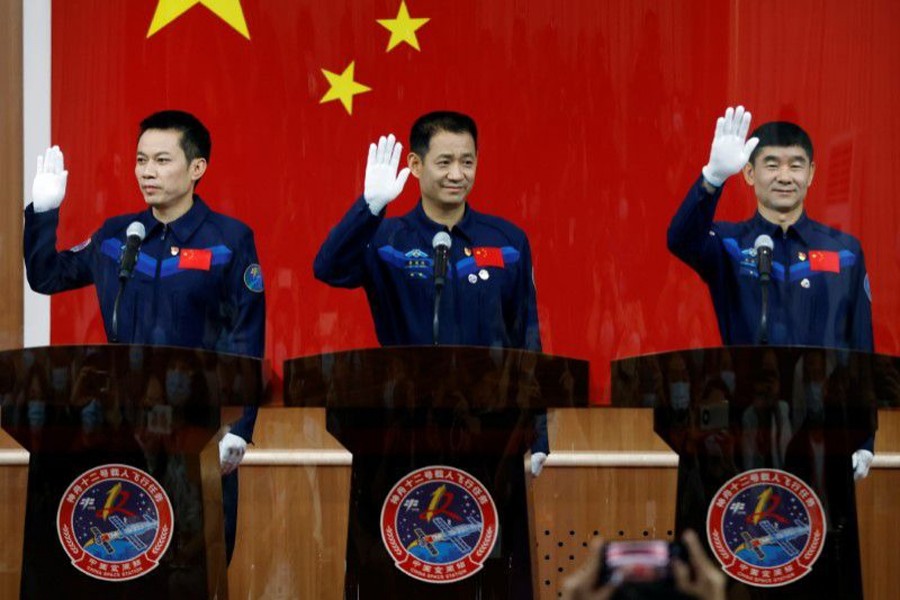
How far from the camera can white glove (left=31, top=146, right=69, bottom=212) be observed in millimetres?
3141

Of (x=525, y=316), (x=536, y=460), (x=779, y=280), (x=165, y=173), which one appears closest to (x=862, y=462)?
(x=779, y=280)

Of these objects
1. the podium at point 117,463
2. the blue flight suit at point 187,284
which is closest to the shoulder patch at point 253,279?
the blue flight suit at point 187,284

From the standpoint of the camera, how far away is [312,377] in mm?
2080

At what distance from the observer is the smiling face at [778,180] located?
3186 mm

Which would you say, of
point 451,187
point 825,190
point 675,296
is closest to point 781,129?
point 825,190

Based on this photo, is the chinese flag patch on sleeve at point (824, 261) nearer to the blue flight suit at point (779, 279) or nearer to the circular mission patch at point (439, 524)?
the blue flight suit at point (779, 279)

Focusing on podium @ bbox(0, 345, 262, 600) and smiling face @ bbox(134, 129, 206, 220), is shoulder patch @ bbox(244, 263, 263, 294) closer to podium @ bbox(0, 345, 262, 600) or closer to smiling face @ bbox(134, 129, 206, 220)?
smiling face @ bbox(134, 129, 206, 220)

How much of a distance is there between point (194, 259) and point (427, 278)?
52cm

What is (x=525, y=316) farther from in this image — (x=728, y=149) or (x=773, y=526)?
(x=773, y=526)

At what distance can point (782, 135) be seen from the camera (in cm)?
335

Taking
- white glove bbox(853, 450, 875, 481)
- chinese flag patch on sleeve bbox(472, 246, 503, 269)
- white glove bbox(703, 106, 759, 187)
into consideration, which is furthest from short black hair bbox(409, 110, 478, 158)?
white glove bbox(853, 450, 875, 481)

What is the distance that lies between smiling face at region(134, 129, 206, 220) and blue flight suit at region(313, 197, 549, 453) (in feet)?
1.28

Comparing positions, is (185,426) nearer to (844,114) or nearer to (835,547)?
(835,547)

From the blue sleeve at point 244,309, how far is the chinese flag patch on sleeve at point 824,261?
1308 mm
